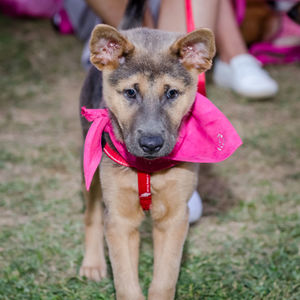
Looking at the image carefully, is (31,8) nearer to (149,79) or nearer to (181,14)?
(181,14)

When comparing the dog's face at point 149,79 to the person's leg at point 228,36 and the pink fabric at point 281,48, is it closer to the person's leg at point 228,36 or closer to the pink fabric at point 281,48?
the person's leg at point 228,36

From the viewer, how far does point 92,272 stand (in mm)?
3242

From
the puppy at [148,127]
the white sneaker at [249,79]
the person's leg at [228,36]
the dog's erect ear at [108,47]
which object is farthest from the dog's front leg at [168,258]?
the person's leg at [228,36]

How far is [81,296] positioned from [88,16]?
5.72 metres

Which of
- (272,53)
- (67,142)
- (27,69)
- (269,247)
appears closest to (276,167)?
(269,247)

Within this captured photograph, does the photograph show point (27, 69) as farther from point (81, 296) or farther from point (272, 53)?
point (81, 296)

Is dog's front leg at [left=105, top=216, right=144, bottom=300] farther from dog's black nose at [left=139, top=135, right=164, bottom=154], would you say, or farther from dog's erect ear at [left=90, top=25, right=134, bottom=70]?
dog's erect ear at [left=90, top=25, right=134, bottom=70]

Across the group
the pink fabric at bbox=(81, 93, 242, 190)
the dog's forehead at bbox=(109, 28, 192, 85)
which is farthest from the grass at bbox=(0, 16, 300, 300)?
the dog's forehead at bbox=(109, 28, 192, 85)

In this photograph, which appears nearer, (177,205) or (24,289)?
(177,205)

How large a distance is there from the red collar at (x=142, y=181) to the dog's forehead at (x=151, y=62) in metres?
0.41

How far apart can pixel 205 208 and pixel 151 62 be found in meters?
1.93

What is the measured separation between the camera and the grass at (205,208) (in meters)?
3.16

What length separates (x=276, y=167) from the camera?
16.0ft

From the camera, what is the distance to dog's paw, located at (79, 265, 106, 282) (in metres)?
3.24
